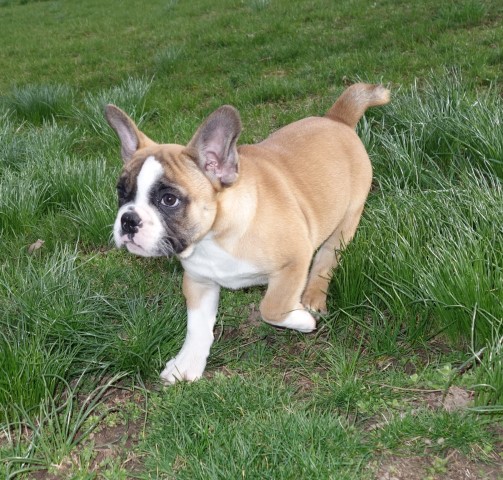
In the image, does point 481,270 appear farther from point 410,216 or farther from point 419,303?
point 410,216

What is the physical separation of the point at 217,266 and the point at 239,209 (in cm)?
27

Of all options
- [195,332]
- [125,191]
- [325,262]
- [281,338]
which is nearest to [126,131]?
[125,191]

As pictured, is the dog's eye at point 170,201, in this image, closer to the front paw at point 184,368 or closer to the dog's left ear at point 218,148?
the dog's left ear at point 218,148

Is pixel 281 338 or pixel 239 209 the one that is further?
pixel 281 338

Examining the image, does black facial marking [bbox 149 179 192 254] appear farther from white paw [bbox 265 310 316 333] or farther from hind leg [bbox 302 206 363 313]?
hind leg [bbox 302 206 363 313]

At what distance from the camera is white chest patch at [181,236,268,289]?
279cm

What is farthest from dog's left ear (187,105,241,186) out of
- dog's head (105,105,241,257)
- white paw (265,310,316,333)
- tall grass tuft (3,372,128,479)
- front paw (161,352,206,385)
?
tall grass tuft (3,372,128,479)

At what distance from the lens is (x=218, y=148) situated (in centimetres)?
269

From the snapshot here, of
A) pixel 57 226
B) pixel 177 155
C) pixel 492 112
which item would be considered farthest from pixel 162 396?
pixel 492 112

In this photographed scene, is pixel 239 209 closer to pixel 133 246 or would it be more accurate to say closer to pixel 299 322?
pixel 133 246

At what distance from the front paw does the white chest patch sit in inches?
14.1

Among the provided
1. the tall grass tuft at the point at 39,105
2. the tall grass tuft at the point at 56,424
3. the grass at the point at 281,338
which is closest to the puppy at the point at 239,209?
the grass at the point at 281,338

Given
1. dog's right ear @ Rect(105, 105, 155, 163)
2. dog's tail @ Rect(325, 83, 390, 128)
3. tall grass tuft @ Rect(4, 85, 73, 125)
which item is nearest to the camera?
dog's right ear @ Rect(105, 105, 155, 163)

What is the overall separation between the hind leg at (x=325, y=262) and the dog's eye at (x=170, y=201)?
37.9 inches
